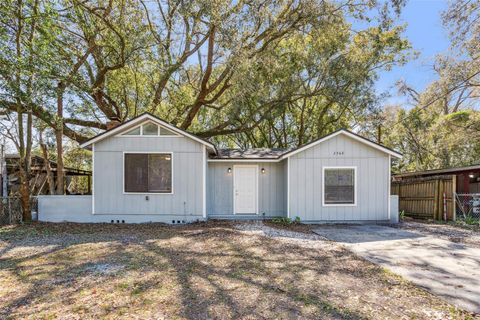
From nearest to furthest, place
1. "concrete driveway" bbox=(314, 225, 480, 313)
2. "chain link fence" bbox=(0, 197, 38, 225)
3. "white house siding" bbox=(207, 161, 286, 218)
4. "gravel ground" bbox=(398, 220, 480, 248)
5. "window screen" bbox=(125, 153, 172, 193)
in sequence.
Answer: "concrete driveway" bbox=(314, 225, 480, 313), "gravel ground" bbox=(398, 220, 480, 248), "chain link fence" bbox=(0, 197, 38, 225), "window screen" bbox=(125, 153, 172, 193), "white house siding" bbox=(207, 161, 286, 218)

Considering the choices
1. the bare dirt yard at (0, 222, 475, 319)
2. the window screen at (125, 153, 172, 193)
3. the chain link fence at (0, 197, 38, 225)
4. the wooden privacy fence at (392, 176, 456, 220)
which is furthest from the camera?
the wooden privacy fence at (392, 176, 456, 220)

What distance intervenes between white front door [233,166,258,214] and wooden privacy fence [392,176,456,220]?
6325mm

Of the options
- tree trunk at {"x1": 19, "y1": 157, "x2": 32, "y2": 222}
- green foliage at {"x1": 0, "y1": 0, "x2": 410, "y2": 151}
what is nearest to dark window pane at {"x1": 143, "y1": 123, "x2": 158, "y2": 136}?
green foliage at {"x1": 0, "y1": 0, "x2": 410, "y2": 151}

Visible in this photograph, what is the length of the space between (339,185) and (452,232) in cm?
321

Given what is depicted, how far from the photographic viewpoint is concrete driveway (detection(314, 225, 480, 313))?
153 inches

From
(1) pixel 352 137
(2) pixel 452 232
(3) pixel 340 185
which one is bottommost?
(2) pixel 452 232

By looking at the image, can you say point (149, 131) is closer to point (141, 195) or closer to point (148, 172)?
point (148, 172)

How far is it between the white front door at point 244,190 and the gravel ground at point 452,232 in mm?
4754

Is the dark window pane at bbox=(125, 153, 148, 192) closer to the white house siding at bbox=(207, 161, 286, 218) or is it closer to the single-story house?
the single-story house

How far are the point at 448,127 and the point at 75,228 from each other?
58.0ft

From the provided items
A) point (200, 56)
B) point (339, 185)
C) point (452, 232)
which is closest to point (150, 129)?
point (339, 185)

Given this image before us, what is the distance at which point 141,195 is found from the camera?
9.26m

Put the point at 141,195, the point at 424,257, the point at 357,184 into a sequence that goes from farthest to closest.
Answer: the point at 357,184 → the point at 141,195 → the point at 424,257

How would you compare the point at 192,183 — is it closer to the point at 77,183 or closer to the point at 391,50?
the point at 391,50
